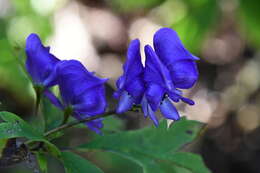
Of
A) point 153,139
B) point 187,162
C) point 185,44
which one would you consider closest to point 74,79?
point 153,139

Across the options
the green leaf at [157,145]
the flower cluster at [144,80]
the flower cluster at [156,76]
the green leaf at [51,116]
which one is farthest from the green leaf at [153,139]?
the flower cluster at [156,76]

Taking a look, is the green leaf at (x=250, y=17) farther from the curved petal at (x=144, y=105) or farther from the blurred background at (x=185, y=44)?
the curved petal at (x=144, y=105)

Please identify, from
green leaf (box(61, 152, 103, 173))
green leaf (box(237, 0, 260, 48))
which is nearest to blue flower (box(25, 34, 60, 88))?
green leaf (box(61, 152, 103, 173))

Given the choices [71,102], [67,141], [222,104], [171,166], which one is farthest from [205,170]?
[222,104]

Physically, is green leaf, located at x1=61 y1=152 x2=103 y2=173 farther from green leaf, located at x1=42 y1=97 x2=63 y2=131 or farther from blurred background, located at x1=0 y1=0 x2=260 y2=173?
blurred background, located at x1=0 y1=0 x2=260 y2=173

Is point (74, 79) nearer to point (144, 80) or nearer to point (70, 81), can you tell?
point (70, 81)

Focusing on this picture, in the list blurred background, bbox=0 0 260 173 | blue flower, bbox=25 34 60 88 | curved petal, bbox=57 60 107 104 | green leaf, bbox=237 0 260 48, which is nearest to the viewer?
curved petal, bbox=57 60 107 104

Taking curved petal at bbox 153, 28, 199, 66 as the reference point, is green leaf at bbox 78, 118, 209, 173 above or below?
below
